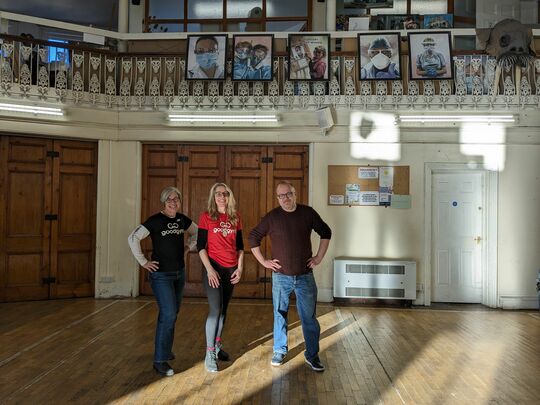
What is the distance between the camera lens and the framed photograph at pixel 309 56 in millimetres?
7492

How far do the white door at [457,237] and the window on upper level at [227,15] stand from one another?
366cm

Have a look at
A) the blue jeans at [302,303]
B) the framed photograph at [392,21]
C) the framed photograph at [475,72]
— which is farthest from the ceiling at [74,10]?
the blue jeans at [302,303]

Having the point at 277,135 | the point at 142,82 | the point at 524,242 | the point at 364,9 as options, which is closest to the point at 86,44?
the point at 142,82

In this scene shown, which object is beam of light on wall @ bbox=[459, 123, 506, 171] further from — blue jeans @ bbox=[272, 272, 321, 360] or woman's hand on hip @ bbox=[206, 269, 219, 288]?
woman's hand on hip @ bbox=[206, 269, 219, 288]

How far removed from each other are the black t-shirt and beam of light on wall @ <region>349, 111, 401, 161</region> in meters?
4.07

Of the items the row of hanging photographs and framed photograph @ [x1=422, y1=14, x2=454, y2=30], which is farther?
framed photograph @ [x1=422, y1=14, x2=454, y2=30]

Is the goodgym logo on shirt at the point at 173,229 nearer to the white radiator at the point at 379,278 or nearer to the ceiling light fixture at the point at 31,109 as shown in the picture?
the white radiator at the point at 379,278

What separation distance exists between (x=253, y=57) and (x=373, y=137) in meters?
2.22

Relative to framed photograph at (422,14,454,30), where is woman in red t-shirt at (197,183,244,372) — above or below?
below

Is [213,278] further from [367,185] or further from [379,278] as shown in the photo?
[367,185]

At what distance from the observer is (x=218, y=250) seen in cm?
411

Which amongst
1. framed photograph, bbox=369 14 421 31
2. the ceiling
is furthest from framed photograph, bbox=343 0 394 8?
the ceiling

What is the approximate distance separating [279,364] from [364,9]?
6506 millimetres

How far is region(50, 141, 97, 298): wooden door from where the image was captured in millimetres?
7383
